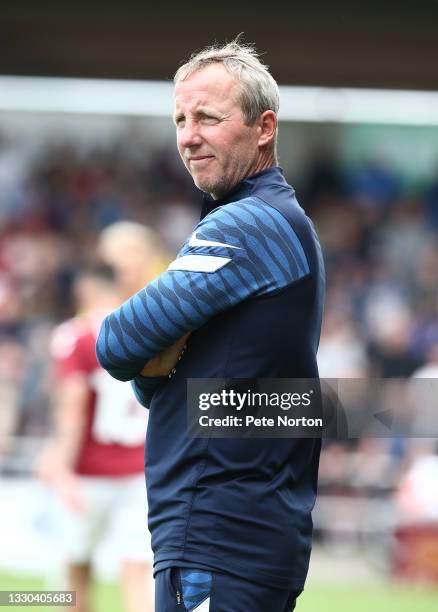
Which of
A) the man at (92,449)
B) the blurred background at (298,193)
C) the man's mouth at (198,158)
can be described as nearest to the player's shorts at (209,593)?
the man's mouth at (198,158)

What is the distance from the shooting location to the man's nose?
9.20ft

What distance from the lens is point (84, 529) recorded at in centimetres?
614

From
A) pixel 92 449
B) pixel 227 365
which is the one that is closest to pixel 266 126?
pixel 227 365

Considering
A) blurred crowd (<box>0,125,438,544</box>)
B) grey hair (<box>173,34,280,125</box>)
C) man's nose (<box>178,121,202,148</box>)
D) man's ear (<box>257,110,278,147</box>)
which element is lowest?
man's nose (<box>178,121,202,148</box>)

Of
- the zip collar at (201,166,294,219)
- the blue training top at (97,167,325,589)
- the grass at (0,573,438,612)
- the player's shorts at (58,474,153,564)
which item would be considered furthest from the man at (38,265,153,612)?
the blue training top at (97,167,325,589)

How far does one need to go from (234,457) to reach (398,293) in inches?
428

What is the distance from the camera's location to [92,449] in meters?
6.18

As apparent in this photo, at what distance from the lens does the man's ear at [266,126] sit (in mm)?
2871

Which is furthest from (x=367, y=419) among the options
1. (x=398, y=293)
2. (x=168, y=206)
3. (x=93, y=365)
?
(x=168, y=206)

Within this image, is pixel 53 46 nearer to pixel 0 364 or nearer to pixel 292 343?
pixel 0 364

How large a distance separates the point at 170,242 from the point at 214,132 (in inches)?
436

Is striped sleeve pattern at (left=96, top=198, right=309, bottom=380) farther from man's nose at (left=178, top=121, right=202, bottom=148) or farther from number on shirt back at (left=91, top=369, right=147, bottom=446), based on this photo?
number on shirt back at (left=91, top=369, right=147, bottom=446)

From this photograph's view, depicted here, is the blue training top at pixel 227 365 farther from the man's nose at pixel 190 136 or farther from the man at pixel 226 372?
the man's nose at pixel 190 136

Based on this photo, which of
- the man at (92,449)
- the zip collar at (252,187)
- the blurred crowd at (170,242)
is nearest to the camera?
the zip collar at (252,187)
